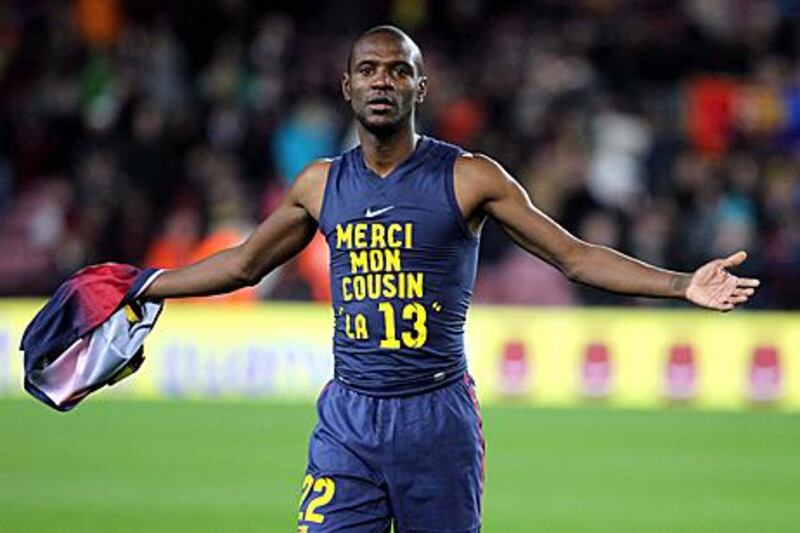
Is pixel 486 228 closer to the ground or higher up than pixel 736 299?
higher up

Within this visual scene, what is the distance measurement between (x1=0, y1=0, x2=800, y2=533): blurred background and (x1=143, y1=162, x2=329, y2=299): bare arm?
4153 millimetres

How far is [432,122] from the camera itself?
18391 millimetres

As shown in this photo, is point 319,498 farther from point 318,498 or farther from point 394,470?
point 394,470

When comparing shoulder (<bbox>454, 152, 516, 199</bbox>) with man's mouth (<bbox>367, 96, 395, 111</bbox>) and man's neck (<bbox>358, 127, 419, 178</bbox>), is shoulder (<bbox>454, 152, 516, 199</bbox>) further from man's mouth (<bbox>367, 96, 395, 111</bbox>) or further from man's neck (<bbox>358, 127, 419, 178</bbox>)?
man's mouth (<bbox>367, 96, 395, 111</bbox>)

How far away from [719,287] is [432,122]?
40.8ft

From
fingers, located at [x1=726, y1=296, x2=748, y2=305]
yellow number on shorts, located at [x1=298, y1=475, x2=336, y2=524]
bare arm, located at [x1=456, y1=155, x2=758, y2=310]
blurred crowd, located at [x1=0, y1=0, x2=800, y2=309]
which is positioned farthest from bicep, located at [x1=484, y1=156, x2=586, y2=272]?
blurred crowd, located at [x1=0, y1=0, x2=800, y2=309]

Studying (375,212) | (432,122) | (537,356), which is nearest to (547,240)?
(375,212)

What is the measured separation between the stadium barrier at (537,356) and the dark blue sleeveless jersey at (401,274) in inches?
366

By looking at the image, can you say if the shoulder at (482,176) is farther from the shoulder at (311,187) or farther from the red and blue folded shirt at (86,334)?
the red and blue folded shirt at (86,334)

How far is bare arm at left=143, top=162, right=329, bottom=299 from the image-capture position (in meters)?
6.55

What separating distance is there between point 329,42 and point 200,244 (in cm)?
323

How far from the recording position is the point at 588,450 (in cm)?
1338

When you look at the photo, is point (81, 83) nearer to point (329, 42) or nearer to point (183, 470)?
point (329, 42)

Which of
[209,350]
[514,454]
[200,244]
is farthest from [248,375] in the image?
[514,454]
